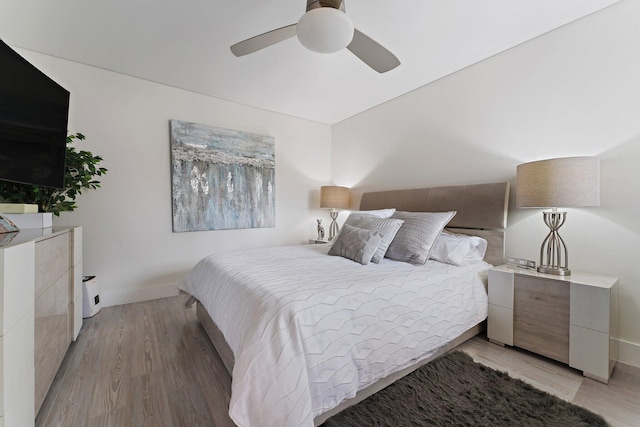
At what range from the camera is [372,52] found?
6.07 ft

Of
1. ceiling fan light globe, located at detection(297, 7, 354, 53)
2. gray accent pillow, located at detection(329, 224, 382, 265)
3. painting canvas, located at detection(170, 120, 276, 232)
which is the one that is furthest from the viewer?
painting canvas, located at detection(170, 120, 276, 232)

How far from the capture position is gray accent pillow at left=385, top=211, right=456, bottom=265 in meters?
2.16

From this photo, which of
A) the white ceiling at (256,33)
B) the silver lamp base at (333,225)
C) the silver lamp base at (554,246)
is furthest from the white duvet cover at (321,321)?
the silver lamp base at (333,225)

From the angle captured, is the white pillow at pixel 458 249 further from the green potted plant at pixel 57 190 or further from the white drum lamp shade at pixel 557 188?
the green potted plant at pixel 57 190

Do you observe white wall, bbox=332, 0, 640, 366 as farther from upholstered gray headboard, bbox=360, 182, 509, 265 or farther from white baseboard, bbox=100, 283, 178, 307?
white baseboard, bbox=100, 283, 178, 307

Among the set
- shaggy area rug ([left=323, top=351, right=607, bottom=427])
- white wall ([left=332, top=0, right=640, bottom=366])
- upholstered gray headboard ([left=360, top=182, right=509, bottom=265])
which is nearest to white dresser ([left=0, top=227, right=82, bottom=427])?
shaggy area rug ([left=323, top=351, right=607, bottom=427])

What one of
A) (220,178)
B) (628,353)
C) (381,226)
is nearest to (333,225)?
(220,178)

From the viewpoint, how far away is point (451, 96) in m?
2.81

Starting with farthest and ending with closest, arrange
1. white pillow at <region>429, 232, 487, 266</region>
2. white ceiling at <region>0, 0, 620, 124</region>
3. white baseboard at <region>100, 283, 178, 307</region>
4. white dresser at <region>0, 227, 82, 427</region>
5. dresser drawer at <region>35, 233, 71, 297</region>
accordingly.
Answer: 1. white baseboard at <region>100, 283, 178, 307</region>
2. white pillow at <region>429, 232, 487, 266</region>
3. white ceiling at <region>0, 0, 620, 124</region>
4. dresser drawer at <region>35, 233, 71, 297</region>
5. white dresser at <region>0, 227, 82, 427</region>

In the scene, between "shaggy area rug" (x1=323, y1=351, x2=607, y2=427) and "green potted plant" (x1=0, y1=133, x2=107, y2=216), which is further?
"green potted plant" (x1=0, y1=133, x2=107, y2=216)

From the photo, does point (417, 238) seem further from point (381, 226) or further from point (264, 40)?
point (264, 40)

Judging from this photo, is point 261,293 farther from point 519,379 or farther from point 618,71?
point 618,71

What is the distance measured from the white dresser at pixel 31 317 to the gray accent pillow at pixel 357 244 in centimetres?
182

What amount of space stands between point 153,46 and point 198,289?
7.18 ft
